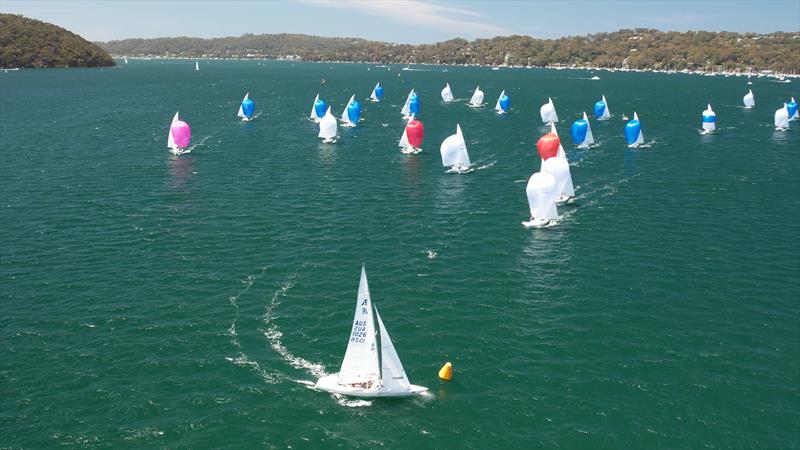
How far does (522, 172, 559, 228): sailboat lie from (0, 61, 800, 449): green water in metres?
2.37

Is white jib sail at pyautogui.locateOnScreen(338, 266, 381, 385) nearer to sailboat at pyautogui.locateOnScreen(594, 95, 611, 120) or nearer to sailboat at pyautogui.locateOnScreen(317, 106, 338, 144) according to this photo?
sailboat at pyautogui.locateOnScreen(317, 106, 338, 144)

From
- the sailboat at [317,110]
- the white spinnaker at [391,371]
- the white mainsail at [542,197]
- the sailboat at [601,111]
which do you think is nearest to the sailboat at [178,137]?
the sailboat at [317,110]

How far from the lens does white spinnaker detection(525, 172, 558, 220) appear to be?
75875mm

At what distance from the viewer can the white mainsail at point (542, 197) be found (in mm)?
75875

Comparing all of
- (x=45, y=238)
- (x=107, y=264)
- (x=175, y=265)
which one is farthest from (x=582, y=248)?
(x=45, y=238)

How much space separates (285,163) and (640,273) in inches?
2734

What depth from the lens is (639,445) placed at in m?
37.4

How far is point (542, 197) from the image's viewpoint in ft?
252

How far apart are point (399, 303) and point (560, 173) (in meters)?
39.9

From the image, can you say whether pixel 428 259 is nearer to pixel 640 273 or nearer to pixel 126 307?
pixel 640 273

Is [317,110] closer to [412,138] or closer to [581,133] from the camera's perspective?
[412,138]

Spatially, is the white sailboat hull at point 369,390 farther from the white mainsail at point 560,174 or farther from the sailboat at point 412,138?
the sailboat at point 412,138

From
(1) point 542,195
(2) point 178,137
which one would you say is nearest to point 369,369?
A: (1) point 542,195

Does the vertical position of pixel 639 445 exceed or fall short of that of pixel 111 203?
it falls short
